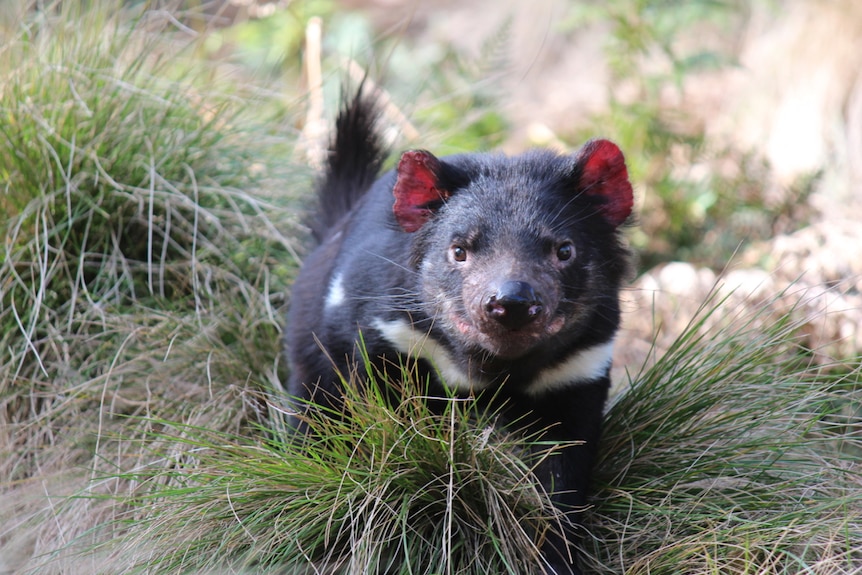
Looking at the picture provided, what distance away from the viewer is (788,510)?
2676mm

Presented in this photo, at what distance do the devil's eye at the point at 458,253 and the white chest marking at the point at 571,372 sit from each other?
1.37 feet

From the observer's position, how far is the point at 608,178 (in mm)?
2742

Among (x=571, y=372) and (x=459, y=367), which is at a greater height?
(x=571, y=372)

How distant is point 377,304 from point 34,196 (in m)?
1.73

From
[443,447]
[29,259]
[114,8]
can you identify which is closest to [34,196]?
[29,259]

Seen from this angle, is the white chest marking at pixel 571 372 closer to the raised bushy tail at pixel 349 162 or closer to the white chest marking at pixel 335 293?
the white chest marking at pixel 335 293

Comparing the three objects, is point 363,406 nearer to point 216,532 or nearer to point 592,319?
point 216,532

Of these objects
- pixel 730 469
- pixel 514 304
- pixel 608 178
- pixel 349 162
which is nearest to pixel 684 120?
pixel 349 162

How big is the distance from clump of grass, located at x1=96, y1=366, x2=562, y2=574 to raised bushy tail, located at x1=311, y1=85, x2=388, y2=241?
3.90 ft

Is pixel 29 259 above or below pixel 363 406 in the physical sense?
below

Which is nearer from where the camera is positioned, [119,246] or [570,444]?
[570,444]

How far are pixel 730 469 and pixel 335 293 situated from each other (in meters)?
1.34

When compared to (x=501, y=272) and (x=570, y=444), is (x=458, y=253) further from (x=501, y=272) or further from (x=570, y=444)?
(x=570, y=444)

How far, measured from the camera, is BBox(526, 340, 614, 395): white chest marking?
8.91 feet
